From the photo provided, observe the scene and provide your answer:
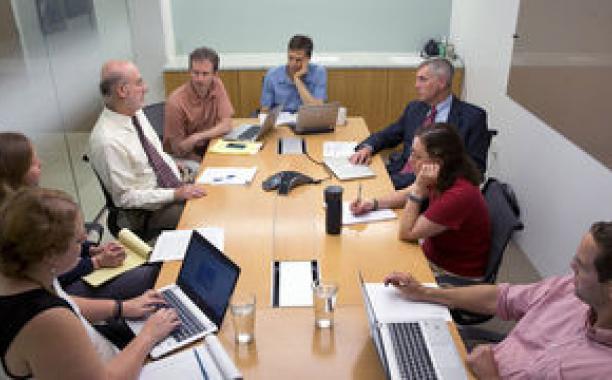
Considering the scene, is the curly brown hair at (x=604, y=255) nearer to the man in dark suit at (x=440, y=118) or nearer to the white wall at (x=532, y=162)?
the white wall at (x=532, y=162)

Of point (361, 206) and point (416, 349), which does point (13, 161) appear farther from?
point (416, 349)

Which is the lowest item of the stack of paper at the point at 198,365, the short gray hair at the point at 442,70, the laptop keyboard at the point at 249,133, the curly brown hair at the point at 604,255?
the stack of paper at the point at 198,365

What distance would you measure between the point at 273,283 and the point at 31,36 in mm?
2261

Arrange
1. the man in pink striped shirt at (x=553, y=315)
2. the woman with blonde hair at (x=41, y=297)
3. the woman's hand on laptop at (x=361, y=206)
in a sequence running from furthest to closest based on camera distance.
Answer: the woman's hand on laptop at (x=361, y=206), the man in pink striped shirt at (x=553, y=315), the woman with blonde hair at (x=41, y=297)

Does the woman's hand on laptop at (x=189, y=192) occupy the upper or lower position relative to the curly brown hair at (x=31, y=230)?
lower

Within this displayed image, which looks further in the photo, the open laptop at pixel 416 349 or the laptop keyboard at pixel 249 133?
the laptop keyboard at pixel 249 133

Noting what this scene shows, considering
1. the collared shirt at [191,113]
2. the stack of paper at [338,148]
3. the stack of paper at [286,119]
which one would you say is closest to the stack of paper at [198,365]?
the stack of paper at [338,148]

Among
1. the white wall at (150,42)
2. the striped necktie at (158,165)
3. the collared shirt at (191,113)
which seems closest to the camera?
the striped necktie at (158,165)

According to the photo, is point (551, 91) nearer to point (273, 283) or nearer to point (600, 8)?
point (600, 8)

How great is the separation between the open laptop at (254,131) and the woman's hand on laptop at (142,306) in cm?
177

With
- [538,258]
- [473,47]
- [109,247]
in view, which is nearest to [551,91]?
[538,258]

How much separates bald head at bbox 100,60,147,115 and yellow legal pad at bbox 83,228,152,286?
844mm

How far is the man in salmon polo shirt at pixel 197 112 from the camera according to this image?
352 cm

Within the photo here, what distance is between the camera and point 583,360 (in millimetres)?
1400
